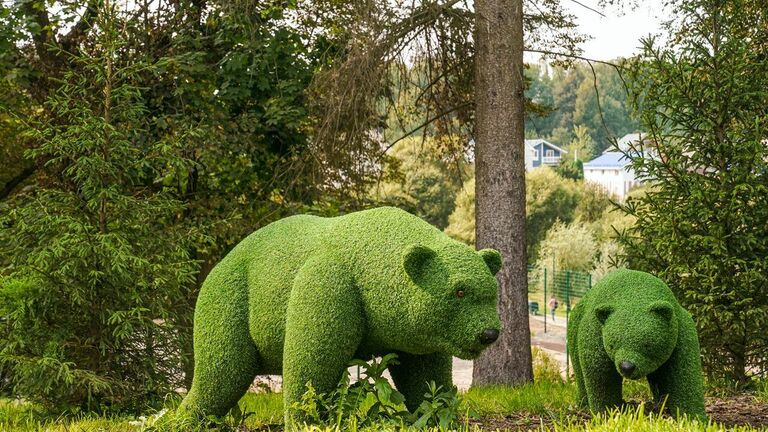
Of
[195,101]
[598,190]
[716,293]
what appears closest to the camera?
[716,293]

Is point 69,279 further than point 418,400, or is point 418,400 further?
point 69,279

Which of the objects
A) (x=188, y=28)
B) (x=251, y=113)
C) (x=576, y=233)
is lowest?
(x=576, y=233)

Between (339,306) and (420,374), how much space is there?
855 millimetres

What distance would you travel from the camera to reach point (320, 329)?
5.36 meters

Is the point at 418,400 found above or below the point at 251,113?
below

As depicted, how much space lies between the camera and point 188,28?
1275cm

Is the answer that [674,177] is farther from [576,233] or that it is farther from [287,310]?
[576,233]

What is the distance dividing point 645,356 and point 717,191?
3576 millimetres

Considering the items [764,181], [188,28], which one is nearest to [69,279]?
[188,28]

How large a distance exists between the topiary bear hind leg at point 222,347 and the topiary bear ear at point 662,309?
2.66 meters

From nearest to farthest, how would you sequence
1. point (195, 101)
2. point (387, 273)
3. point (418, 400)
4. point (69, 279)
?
1. point (387, 273)
2. point (418, 400)
3. point (69, 279)
4. point (195, 101)

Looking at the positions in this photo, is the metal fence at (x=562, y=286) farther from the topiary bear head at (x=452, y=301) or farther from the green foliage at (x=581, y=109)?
the green foliage at (x=581, y=109)

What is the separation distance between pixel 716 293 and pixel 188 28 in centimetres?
786

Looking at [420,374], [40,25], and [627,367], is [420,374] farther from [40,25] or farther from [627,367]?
[40,25]
